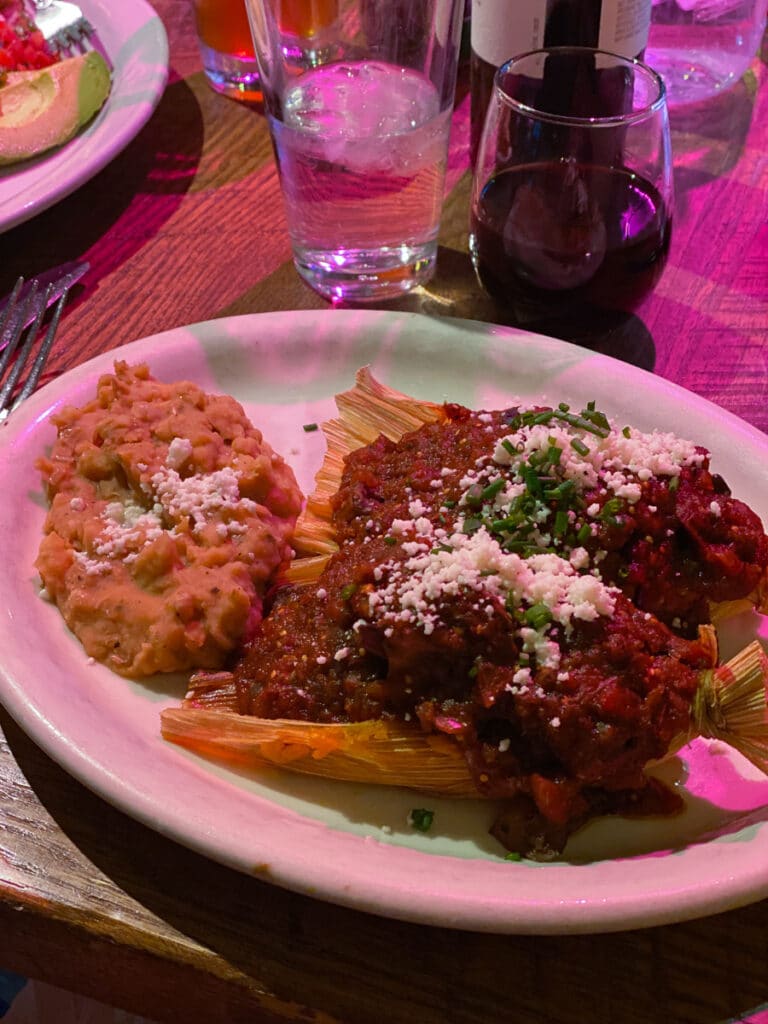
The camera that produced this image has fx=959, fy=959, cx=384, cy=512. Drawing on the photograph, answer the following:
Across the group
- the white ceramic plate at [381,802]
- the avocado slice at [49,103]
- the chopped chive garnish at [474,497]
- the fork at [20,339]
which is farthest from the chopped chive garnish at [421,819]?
the avocado slice at [49,103]

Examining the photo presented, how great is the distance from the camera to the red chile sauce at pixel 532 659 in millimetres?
1154

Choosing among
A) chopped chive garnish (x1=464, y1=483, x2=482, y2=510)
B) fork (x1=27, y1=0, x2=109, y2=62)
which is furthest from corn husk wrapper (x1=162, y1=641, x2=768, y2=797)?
fork (x1=27, y1=0, x2=109, y2=62)

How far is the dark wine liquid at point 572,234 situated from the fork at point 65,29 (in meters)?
1.52

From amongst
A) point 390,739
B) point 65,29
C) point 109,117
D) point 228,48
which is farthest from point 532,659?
point 65,29

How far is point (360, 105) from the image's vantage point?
6.66 ft

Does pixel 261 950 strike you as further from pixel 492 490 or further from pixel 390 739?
pixel 492 490

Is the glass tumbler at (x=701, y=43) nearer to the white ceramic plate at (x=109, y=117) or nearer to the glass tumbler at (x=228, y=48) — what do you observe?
the glass tumbler at (x=228, y=48)

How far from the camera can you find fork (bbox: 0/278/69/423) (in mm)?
1924

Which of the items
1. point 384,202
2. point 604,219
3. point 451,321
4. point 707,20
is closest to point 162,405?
point 451,321

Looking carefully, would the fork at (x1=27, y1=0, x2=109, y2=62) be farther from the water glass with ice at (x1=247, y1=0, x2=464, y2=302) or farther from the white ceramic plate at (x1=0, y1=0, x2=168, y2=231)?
the water glass with ice at (x1=247, y1=0, x2=464, y2=302)

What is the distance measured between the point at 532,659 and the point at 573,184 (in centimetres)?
105

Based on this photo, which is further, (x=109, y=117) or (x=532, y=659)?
(x=109, y=117)

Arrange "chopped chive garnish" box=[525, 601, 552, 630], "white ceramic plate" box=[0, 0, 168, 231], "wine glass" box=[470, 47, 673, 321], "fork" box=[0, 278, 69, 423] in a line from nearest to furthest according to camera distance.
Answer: "chopped chive garnish" box=[525, 601, 552, 630]
"wine glass" box=[470, 47, 673, 321]
"fork" box=[0, 278, 69, 423]
"white ceramic plate" box=[0, 0, 168, 231]

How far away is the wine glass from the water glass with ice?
0.17m
